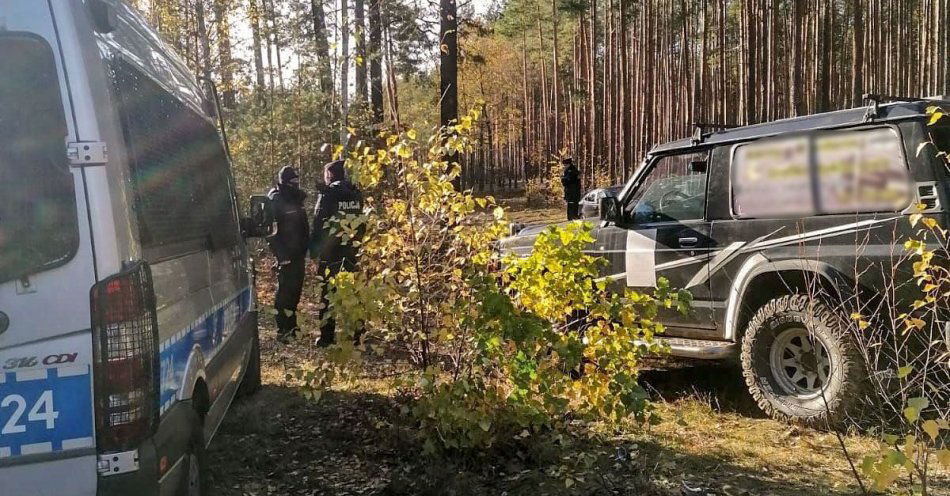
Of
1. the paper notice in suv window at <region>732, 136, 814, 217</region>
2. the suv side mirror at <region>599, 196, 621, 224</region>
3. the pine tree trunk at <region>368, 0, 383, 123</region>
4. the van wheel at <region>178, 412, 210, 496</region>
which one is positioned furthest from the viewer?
the pine tree trunk at <region>368, 0, 383, 123</region>

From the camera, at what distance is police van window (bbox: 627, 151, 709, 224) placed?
535 cm

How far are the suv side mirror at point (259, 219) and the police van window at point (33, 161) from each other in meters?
3.07

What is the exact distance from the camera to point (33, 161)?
90.6 inches

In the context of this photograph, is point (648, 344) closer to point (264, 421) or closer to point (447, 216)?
point (447, 216)

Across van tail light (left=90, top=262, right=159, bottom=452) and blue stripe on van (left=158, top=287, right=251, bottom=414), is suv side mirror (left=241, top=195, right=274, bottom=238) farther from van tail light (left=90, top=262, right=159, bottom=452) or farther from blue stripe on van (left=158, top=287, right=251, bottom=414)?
van tail light (left=90, top=262, right=159, bottom=452)

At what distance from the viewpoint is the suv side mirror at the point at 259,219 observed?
541 centimetres

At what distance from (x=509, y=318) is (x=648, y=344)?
2.85 feet

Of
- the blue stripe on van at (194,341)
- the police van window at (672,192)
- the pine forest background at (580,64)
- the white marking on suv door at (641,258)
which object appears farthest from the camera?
the pine forest background at (580,64)

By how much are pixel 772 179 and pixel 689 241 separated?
72cm

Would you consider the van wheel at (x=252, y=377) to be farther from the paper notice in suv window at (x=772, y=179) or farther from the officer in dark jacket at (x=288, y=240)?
the paper notice in suv window at (x=772, y=179)

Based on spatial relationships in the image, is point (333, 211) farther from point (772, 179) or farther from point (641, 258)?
point (772, 179)

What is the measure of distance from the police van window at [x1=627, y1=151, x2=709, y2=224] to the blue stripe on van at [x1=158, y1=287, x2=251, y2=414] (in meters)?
3.15

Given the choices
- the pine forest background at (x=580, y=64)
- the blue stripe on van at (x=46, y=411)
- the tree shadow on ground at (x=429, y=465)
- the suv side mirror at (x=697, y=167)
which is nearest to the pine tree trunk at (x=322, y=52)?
the pine forest background at (x=580, y=64)

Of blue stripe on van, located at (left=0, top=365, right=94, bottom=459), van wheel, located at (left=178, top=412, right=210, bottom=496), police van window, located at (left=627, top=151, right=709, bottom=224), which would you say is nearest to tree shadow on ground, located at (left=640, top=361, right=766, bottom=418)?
police van window, located at (left=627, top=151, right=709, bottom=224)
